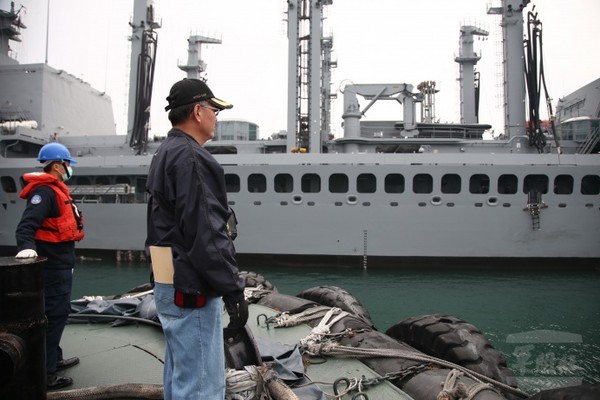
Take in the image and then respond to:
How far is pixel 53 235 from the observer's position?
2.89 meters

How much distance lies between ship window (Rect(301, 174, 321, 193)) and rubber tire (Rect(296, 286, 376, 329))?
9269 millimetres

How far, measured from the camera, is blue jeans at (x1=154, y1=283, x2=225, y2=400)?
5.88ft

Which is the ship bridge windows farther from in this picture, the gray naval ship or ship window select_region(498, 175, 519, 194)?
ship window select_region(498, 175, 519, 194)

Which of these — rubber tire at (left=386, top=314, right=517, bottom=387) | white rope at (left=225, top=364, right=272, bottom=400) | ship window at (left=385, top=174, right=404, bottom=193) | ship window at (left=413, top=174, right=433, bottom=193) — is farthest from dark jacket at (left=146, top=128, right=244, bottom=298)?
ship window at (left=413, top=174, right=433, bottom=193)

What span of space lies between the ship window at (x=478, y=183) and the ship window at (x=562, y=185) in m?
2.67

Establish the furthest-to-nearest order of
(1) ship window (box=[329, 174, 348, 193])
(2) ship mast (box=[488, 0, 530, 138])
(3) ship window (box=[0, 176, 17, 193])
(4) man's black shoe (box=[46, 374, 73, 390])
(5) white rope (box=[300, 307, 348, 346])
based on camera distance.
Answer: (2) ship mast (box=[488, 0, 530, 138]) < (3) ship window (box=[0, 176, 17, 193]) < (1) ship window (box=[329, 174, 348, 193]) < (5) white rope (box=[300, 307, 348, 346]) < (4) man's black shoe (box=[46, 374, 73, 390])

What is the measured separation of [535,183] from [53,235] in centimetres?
1580

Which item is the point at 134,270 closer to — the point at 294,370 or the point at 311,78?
the point at 311,78

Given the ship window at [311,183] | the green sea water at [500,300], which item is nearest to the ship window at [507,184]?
the green sea water at [500,300]

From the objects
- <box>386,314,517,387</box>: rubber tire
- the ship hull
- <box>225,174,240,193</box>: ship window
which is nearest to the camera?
<box>386,314,517,387</box>: rubber tire

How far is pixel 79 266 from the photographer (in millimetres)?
15219

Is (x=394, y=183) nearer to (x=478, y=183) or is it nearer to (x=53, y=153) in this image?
(x=478, y=183)

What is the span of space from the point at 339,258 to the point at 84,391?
12.4 meters

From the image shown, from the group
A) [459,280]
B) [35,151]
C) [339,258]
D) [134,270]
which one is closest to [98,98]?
[35,151]
